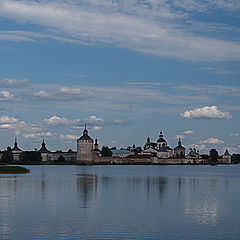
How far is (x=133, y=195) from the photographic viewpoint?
3800cm

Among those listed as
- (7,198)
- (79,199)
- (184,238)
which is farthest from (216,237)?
(7,198)

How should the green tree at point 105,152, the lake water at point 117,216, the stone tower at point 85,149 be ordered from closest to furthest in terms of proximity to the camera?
the lake water at point 117,216 < the stone tower at point 85,149 < the green tree at point 105,152

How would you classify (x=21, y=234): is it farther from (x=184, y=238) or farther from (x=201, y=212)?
(x=201, y=212)

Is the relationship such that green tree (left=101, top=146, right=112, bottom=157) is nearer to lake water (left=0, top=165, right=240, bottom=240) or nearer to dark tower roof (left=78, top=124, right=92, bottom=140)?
dark tower roof (left=78, top=124, right=92, bottom=140)

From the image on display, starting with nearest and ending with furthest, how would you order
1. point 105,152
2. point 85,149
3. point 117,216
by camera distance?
point 117,216 → point 85,149 → point 105,152

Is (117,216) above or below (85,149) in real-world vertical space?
below

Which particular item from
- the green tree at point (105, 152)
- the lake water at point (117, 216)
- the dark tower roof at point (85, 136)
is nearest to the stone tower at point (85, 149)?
the dark tower roof at point (85, 136)

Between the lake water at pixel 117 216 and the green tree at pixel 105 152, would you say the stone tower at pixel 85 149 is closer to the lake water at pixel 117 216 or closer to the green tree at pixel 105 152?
the green tree at pixel 105 152

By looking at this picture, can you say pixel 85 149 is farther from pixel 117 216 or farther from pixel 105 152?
pixel 117 216

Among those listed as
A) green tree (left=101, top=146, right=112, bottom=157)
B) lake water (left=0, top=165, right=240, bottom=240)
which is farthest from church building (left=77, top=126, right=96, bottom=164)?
lake water (left=0, top=165, right=240, bottom=240)

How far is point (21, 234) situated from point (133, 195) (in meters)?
17.4

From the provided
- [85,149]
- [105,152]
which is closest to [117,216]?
[85,149]

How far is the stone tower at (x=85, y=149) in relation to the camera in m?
172

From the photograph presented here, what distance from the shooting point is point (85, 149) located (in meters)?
172
